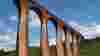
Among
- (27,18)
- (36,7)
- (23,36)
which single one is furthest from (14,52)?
(36,7)

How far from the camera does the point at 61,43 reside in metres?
1.43

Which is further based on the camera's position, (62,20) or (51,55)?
(51,55)

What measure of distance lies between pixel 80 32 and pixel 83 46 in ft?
0.36

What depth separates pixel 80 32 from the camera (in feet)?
4.53

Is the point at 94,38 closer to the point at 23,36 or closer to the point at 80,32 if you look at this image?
the point at 80,32

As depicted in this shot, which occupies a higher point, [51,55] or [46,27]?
[46,27]

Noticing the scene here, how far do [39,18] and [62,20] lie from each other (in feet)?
0.61

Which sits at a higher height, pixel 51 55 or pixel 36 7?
pixel 36 7

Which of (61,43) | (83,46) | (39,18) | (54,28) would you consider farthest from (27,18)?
(83,46)

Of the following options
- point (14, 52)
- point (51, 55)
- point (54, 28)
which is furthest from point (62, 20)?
point (14, 52)

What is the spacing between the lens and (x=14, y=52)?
1.42 metres

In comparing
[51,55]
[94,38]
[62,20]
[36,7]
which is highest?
[36,7]

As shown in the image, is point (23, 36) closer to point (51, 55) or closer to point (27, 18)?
point (27, 18)

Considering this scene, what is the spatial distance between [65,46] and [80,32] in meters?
0.17
